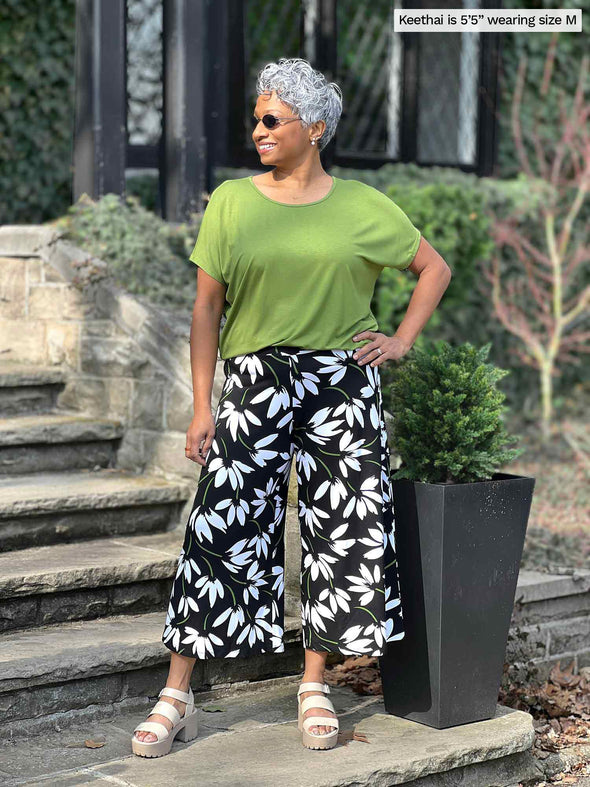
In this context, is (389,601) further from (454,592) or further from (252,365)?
(252,365)

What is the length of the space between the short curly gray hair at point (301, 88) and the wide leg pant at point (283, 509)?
60 centimetres

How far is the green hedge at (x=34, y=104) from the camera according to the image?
6785 millimetres

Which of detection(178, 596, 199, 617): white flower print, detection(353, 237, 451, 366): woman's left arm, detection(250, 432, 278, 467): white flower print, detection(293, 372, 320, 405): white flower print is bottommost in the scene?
detection(178, 596, 199, 617): white flower print

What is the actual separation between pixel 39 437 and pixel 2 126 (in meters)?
3.32

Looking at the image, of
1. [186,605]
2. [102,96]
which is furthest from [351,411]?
[102,96]

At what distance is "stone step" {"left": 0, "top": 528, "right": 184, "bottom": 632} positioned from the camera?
331cm

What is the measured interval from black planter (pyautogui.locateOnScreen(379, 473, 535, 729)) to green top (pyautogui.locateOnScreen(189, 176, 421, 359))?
54cm

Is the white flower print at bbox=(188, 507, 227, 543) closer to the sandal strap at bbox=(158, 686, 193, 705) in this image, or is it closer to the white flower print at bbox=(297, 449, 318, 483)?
the white flower print at bbox=(297, 449, 318, 483)

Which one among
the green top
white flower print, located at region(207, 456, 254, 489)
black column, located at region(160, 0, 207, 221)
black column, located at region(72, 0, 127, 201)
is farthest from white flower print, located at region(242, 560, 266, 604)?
black column, located at region(160, 0, 207, 221)

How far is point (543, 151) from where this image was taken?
8.32 meters

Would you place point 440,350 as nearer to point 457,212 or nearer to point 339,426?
point 339,426

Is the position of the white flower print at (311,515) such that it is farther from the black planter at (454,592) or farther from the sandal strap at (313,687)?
the sandal strap at (313,687)

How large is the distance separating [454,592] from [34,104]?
16.1 feet

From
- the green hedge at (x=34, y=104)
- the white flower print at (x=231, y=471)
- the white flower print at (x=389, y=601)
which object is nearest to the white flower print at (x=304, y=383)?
the white flower print at (x=231, y=471)
